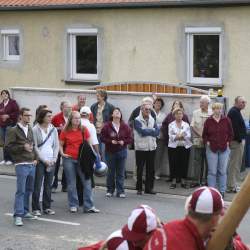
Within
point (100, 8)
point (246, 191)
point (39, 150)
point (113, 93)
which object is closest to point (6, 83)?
point (100, 8)

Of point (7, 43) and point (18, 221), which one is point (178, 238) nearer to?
point (18, 221)

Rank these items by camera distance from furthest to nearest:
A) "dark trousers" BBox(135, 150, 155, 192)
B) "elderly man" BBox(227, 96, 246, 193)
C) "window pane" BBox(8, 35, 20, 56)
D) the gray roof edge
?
"window pane" BBox(8, 35, 20, 56)
the gray roof edge
"elderly man" BBox(227, 96, 246, 193)
"dark trousers" BBox(135, 150, 155, 192)

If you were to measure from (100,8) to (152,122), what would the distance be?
7.05m

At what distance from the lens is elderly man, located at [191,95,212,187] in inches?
510

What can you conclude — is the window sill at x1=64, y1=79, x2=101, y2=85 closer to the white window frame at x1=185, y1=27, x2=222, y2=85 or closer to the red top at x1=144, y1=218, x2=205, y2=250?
the white window frame at x1=185, y1=27, x2=222, y2=85

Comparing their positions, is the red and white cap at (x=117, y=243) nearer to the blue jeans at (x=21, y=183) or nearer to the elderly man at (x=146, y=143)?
the blue jeans at (x=21, y=183)

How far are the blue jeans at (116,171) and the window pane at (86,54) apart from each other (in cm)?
743

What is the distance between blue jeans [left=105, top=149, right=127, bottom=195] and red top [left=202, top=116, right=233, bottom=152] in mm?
1598

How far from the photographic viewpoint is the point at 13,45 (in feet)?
69.9

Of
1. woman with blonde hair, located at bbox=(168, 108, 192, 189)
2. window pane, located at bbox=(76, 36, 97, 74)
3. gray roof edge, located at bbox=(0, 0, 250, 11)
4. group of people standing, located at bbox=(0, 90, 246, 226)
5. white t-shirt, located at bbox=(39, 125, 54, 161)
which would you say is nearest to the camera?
group of people standing, located at bbox=(0, 90, 246, 226)

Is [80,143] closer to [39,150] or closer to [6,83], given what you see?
[39,150]

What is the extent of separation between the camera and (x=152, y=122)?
1264cm

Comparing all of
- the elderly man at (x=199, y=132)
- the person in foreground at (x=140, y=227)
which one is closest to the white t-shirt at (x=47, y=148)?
the elderly man at (x=199, y=132)

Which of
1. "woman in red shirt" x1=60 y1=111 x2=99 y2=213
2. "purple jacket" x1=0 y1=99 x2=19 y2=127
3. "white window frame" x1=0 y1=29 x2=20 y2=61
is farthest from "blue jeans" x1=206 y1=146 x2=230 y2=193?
"white window frame" x1=0 y1=29 x2=20 y2=61
